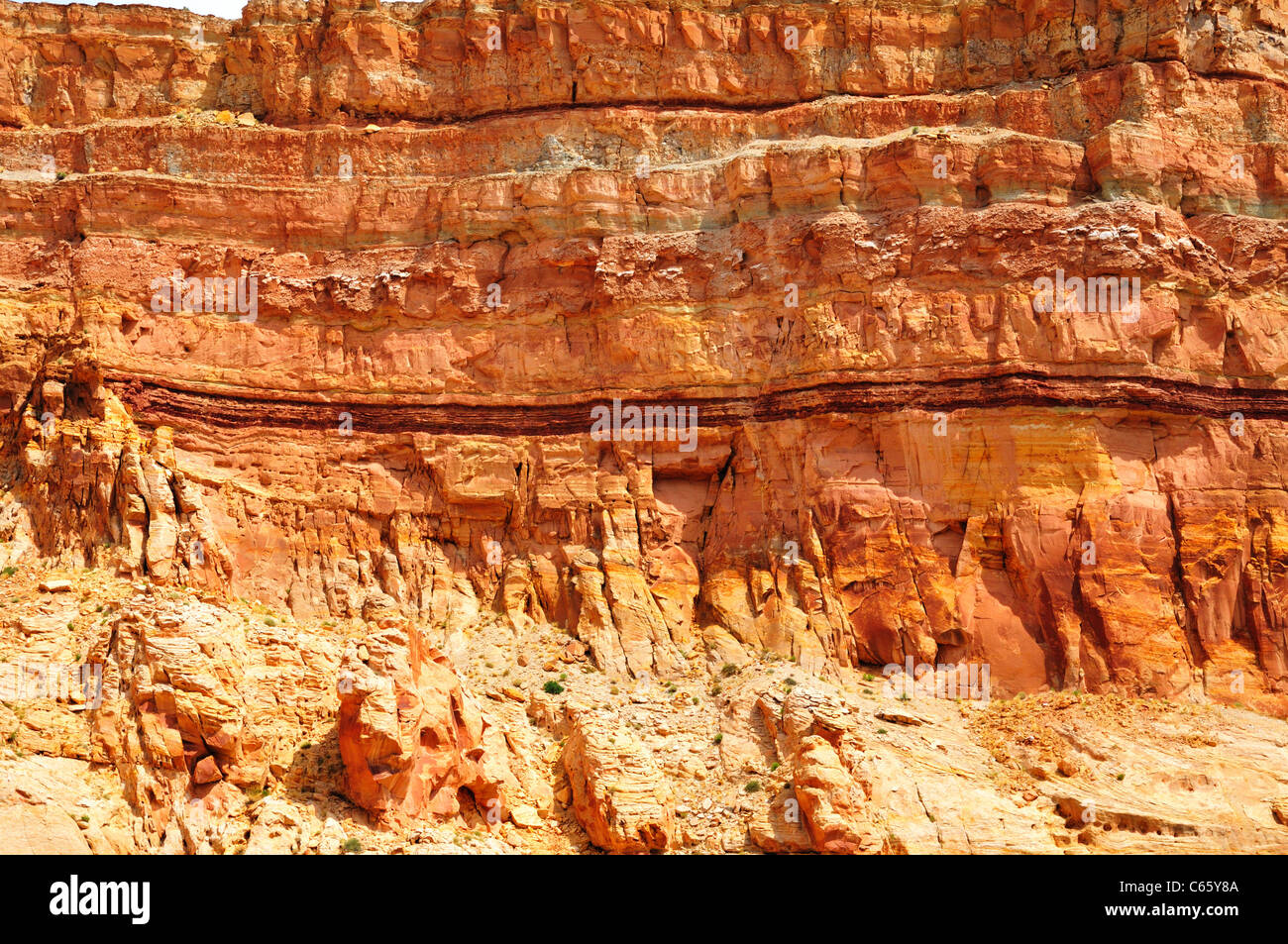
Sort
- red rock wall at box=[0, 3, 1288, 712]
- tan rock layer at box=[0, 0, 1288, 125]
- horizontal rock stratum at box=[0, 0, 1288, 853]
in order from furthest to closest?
tan rock layer at box=[0, 0, 1288, 125] → red rock wall at box=[0, 3, 1288, 712] → horizontal rock stratum at box=[0, 0, 1288, 853]

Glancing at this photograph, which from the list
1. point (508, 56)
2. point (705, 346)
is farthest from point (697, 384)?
point (508, 56)

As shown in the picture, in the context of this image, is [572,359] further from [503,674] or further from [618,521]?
[503,674]

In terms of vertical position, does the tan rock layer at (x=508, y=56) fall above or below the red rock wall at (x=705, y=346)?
above

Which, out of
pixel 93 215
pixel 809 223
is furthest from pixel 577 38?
pixel 93 215

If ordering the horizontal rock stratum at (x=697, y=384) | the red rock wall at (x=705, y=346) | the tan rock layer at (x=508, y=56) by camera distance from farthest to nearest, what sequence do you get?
1. the tan rock layer at (x=508, y=56)
2. the red rock wall at (x=705, y=346)
3. the horizontal rock stratum at (x=697, y=384)

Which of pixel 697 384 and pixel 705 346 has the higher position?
pixel 705 346

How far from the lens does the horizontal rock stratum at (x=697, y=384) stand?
92.1ft

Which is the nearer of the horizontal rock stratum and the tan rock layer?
the horizontal rock stratum

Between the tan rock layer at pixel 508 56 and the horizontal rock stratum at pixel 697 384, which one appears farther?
the tan rock layer at pixel 508 56

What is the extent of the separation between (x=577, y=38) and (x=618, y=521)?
12878mm

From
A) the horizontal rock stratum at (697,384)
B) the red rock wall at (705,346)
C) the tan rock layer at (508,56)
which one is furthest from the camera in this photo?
the tan rock layer at (508,56)

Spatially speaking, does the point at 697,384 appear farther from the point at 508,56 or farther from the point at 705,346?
the point at 508,56

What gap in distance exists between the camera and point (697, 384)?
3391 centimetres

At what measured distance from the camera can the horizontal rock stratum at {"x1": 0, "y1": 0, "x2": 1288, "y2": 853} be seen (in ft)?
92.1
